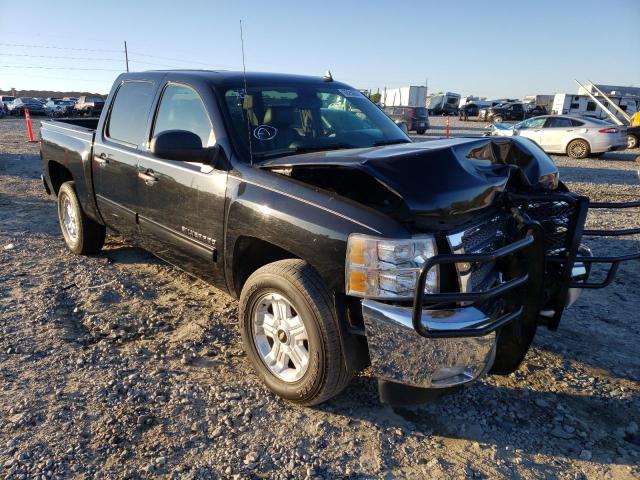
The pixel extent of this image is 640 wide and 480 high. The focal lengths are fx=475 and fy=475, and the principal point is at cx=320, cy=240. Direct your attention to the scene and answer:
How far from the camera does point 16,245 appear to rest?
5453 millimetres

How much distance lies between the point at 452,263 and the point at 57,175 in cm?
506

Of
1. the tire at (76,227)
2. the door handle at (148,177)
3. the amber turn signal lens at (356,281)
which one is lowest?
the tire at (76,227)

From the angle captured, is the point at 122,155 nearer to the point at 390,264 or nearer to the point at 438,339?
the point at 390,264

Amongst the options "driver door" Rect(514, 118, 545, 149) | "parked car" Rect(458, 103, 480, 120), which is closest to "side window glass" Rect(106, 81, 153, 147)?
"driver door" Rect(514, 118, 545, 149)

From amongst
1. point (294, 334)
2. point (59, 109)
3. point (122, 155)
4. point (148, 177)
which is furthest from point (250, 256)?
point (59, 109)

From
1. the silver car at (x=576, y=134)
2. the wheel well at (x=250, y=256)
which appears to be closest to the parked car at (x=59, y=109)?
the silver car at (x=576, y=134)

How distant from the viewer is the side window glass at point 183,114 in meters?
3.24

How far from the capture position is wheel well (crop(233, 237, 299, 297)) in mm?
2875

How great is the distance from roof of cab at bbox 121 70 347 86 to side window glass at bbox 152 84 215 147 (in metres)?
0.13

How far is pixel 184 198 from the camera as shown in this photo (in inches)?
129

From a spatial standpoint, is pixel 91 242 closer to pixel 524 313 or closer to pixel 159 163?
pixel 159 163

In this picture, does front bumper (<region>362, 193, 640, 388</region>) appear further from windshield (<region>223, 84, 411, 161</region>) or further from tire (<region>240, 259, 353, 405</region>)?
windshield (<region>223, 84, 411, 161</region>)

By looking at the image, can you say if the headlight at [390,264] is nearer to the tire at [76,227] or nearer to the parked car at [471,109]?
the tire at [76,227]

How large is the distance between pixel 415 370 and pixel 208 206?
5.47ft
